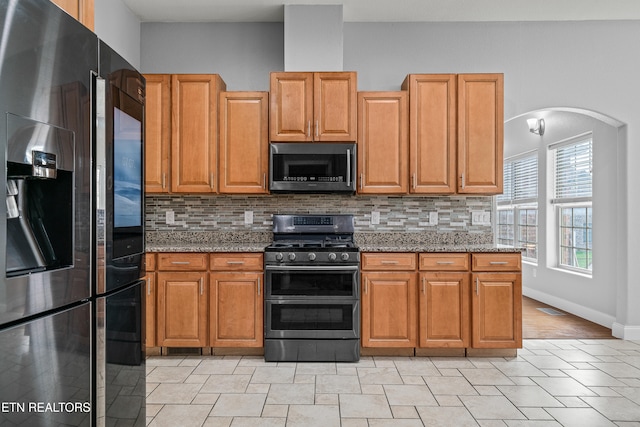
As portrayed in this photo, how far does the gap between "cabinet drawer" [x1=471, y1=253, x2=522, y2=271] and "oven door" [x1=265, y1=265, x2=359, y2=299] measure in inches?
37.9

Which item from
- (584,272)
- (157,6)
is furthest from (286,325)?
(584,272)

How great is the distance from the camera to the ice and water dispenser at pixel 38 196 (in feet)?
3.08

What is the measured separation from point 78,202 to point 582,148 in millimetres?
5267

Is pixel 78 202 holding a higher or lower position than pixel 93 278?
higher

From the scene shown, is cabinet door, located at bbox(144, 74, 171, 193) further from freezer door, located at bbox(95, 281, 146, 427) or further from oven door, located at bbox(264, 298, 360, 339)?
freezer door, located at bbox(95, 281, 146, 427)

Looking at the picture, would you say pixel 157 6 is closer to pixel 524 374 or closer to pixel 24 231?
pixel 24 231

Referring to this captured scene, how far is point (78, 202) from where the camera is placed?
1.16 m

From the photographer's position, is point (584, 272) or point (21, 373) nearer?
point (21, 373)

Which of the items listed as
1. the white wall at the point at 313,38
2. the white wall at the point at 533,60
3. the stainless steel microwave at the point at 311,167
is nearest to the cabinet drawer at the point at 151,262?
the stainless steel microwave at the point at 311,167

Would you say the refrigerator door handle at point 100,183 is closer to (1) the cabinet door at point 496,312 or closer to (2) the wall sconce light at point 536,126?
(1) the cabinet door at point 496,312

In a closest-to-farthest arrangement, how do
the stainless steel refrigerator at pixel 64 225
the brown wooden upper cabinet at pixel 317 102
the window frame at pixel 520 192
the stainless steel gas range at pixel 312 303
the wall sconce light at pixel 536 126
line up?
the stainless steel refrigerator at pixel 64 225 < the stainless steel gas range at pixel 312 303 < the brown wooden upper cabinet at pixel 317 102 < the wall sconce light at pixel 536 126 < the window frame at pixel 520 192

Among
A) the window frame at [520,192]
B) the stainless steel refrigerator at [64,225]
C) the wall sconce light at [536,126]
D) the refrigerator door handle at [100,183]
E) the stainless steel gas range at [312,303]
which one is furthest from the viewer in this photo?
the window frame at [520,192]

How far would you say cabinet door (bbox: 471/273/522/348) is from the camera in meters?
3.29

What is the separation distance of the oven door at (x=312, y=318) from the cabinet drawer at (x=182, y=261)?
0.61 meters
